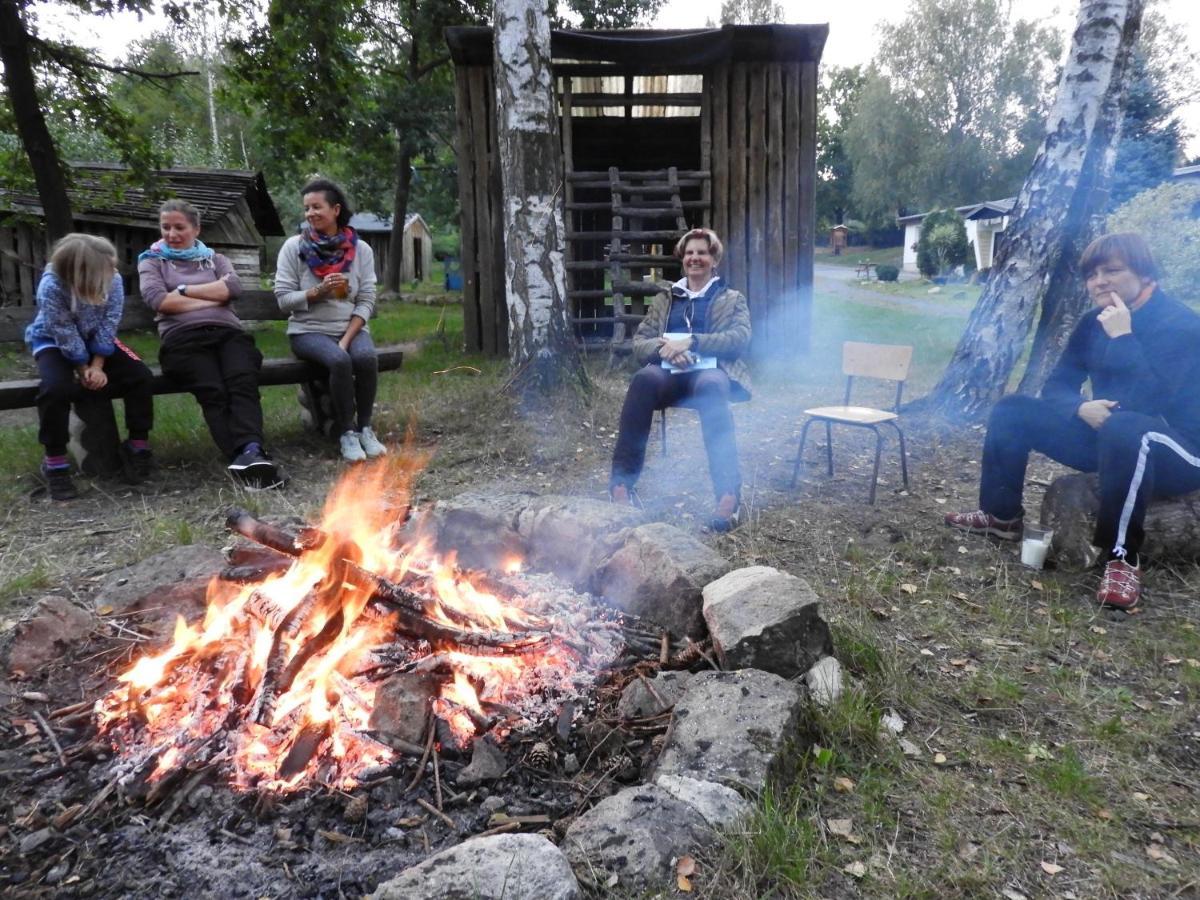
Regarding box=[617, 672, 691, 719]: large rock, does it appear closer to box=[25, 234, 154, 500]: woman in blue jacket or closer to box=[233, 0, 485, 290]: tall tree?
box=[25, 234, 154, 500]: woman in blue jacket

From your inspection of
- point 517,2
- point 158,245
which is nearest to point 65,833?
point 158,245

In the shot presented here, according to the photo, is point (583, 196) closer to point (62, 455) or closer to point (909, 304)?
point (62, 455)

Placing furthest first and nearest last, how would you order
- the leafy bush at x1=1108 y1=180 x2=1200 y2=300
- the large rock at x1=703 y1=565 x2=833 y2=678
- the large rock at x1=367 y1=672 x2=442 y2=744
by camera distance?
the leafy bush at x1=1108 y1=180 x2=1200 y2=300 < the large rock at x1=703 y1=565 x2=833 y2=678 < the large rock at x1=367 y1=672 x2=442 y2=744

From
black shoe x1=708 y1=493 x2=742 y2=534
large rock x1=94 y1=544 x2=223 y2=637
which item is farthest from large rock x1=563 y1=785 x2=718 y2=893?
black shoe x1=708 y1=493 x2=742 y2=534

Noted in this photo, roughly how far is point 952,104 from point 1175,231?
1333 inches

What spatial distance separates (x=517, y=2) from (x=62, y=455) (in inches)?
169

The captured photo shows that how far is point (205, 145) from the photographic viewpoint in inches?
1501

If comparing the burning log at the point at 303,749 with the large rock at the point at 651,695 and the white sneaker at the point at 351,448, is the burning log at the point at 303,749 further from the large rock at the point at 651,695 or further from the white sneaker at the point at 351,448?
the white sneaker at the point at 351,448

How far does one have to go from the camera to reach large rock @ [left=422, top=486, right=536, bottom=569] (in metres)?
3.37

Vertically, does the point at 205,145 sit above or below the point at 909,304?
above

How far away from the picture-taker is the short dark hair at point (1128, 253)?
11.3ft

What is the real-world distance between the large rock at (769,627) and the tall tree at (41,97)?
26.1ft

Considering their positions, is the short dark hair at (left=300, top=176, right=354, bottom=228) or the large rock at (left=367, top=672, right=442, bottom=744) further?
the short dark hair at (left=300, top=176, right=354, bottom=228)

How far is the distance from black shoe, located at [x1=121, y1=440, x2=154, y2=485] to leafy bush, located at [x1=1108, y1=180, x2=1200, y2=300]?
13.3 metres
